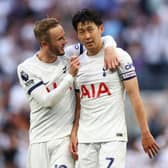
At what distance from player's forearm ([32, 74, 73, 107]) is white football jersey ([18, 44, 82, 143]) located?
2 centimetres

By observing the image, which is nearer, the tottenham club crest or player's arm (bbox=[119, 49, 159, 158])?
player's arm (bbox=[119, 49, 159, 158])

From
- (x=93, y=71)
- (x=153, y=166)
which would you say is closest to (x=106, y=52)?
Result: (x=93, y=71)

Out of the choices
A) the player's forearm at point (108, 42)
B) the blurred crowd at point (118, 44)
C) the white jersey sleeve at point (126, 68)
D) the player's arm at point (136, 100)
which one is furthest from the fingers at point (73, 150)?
the blurred crowd at point (118, 44)

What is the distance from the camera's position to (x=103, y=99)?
30.5 feet

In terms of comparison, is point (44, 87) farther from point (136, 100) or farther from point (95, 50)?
point (136, 100)

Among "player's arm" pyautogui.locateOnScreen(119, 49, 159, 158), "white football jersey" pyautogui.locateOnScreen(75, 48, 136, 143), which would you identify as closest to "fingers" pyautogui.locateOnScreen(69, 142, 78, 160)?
"white football jersey" pyautogui.locateOnScreen(75, 48, 136, 143)

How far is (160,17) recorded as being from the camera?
1806 centimetres

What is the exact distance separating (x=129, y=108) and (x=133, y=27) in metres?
3.17

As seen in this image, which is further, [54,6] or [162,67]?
[54,6]

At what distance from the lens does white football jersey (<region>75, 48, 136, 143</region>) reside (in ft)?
30.2

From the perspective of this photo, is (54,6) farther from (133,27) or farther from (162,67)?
(162,67)

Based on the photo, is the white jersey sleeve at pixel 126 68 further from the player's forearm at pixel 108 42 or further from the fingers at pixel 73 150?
the fingers at pixel 73 150

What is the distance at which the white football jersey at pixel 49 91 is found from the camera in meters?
9.62

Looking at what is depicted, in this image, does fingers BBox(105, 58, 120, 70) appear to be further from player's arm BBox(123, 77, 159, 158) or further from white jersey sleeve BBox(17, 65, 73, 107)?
white jersey sleeve BBox(17, 65, 73, 107)
